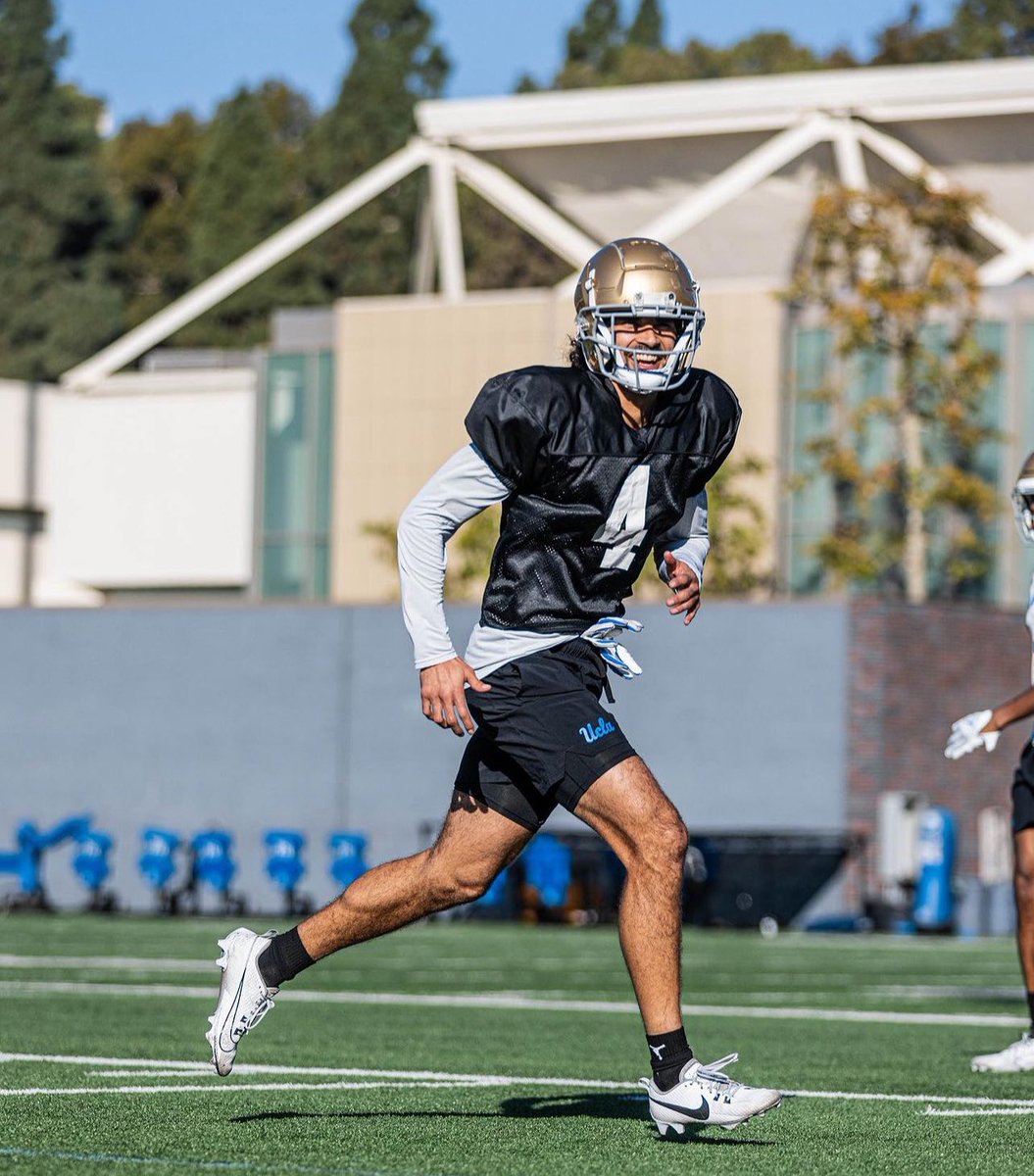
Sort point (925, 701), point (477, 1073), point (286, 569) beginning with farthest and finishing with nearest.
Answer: point (286, 569) → point (925, 701) → point (477, 1073)

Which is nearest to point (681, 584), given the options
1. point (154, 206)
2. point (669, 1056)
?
point (669, 1056)

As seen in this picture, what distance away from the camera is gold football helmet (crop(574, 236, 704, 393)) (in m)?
6.76

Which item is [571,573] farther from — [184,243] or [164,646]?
[184,243]

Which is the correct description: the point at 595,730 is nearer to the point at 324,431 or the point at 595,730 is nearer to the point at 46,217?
the point at 324,431

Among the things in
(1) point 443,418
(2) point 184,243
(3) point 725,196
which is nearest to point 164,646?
(1) point 443,418

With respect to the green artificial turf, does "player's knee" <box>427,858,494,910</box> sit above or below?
above

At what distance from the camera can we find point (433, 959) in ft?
58.7

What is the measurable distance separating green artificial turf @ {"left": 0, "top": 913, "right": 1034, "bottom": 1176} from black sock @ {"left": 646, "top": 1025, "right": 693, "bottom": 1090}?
0.17 metres

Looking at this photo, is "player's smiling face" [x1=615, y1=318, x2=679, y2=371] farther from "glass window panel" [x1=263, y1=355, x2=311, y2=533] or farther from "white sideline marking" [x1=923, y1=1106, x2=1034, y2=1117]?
"glass window panel" [x1=263, y1=355, x2=311, y2=533]

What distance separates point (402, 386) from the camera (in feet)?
142

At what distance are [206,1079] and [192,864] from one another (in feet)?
68.9

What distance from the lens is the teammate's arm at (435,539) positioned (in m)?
6.54

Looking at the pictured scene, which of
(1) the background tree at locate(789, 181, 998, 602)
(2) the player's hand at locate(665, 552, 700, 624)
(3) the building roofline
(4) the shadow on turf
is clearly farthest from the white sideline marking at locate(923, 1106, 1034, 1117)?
→ (3) the building roofline

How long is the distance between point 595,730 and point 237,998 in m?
1.18
